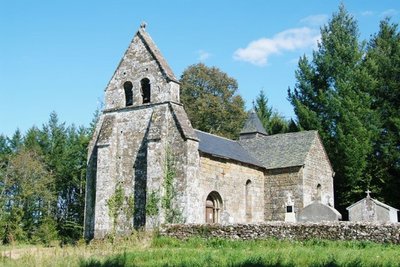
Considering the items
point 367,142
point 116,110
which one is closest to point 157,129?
point 116,110

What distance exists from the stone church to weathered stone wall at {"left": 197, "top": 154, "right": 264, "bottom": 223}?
0.18 feet

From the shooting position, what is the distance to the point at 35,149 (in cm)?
4709

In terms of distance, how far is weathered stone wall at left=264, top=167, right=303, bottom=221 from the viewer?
32.5 m

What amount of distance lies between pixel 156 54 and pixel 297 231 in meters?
13.7

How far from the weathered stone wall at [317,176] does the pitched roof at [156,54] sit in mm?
10686

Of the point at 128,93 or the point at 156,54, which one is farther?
the point at 128,93

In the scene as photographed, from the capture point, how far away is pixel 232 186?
99.2 ft

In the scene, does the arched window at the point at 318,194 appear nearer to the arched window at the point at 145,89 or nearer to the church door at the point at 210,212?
the church door at the point at 210,212

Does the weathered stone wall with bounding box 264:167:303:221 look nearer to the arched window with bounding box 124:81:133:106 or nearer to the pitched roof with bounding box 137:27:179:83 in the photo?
the pitched roof with bounding box 137:27:179:83

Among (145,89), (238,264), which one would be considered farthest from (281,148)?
(238,264)

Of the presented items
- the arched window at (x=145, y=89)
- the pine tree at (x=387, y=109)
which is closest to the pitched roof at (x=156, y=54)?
the arched window at (x=145, y=89)

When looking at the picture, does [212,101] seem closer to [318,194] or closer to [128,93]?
[318,194]

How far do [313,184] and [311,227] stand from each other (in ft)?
48.2

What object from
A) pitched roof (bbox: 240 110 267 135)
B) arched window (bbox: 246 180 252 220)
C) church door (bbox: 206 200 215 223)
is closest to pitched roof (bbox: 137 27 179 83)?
church door (bbox: 206 200 215 223)
